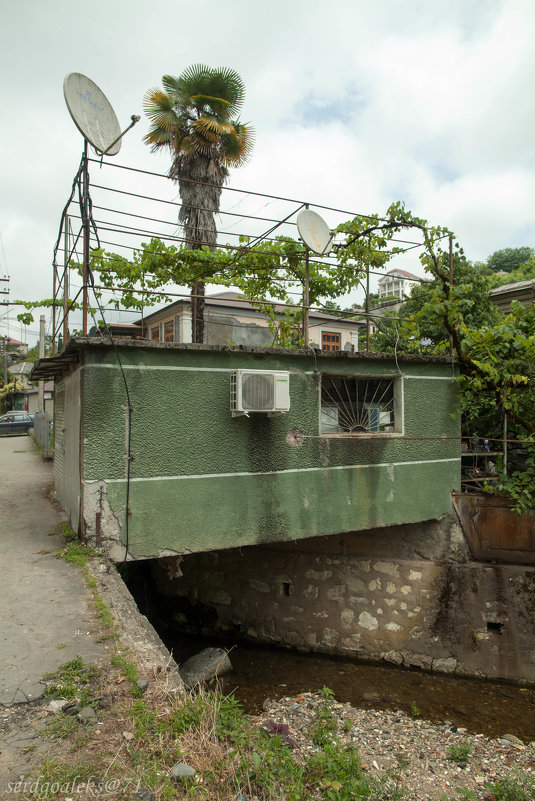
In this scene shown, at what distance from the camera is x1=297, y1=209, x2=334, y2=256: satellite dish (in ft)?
22.4

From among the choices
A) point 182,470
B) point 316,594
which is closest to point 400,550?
point 316,594

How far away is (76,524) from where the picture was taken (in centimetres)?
582

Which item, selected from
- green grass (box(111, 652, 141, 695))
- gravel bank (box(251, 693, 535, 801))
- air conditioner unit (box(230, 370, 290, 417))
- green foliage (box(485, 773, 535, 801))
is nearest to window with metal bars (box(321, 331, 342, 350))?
air conditioner unit (box(230, 370, 290, 417))

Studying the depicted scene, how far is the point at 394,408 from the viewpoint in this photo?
7414 millimetres

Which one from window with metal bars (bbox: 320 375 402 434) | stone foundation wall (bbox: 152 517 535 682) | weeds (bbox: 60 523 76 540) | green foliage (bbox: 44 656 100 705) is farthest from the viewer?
stone foundation wall (bbox: 152 517 535 682)

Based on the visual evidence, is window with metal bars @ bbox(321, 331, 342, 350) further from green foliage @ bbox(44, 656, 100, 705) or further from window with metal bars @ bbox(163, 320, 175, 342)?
green foliage @ bbox(44, 656, 100, 705)

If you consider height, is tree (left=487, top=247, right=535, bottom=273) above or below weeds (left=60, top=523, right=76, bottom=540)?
above

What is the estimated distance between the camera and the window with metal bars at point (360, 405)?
23.2 feet

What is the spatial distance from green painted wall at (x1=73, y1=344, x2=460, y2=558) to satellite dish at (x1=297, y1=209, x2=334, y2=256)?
1560 millimetres

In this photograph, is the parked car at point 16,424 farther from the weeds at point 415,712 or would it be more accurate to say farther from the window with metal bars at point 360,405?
the weeds at point 415,712

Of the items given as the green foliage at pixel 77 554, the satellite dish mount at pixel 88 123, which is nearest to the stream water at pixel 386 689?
the green foliage at pixel 77 554

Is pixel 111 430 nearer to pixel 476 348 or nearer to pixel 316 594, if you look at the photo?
pixel 316 594

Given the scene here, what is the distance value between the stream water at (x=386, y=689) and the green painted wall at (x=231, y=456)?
223 cm

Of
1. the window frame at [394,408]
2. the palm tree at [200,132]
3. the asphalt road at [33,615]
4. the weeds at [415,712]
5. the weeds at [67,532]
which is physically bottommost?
the weeds at [415,712]
